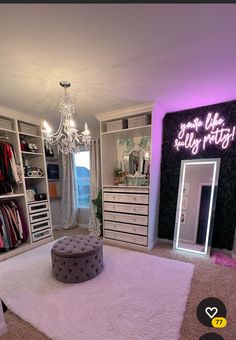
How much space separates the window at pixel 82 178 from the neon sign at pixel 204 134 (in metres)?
2.27

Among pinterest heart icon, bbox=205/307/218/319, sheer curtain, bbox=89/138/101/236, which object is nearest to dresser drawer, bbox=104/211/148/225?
→ sheer curtain, bbox=89/138/101/236

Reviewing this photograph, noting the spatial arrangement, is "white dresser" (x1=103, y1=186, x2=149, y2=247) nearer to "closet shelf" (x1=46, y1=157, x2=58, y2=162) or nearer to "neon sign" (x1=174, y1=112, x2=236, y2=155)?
"neon sign" (x1=174, y1=112, x2=236, y2=155)

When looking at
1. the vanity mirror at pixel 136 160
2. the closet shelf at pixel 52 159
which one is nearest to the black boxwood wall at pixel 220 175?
the vanity mirror at pixel 136 160

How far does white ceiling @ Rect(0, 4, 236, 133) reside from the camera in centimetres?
109

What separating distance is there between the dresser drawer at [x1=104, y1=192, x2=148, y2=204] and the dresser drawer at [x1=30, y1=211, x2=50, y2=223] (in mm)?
1263

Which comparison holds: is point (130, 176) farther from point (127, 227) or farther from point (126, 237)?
point (126, 237)

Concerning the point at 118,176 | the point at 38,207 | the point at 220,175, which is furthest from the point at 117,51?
the point at 38,207

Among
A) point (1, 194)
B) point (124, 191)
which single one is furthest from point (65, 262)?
point (1, 194)

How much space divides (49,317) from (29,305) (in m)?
0.31

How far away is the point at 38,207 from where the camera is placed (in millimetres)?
3248

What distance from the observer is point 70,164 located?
4195mm

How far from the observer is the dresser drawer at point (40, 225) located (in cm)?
311

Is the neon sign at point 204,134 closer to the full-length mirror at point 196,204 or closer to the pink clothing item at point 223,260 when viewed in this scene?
the full-length mirror at point 196,204

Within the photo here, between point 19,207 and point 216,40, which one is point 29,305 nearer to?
point 19,207
